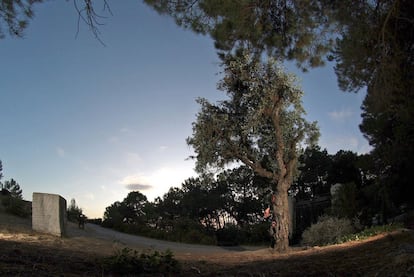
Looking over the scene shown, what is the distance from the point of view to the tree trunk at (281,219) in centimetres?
1149

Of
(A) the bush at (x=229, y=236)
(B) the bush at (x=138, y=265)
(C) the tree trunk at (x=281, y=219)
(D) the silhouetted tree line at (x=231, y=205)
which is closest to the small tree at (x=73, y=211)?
(D) the silhouetted tree line at (x=231, y=205)

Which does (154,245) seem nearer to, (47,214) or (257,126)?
(47,214)

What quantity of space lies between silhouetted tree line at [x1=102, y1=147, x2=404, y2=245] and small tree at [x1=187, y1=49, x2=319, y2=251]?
4910 millimetres

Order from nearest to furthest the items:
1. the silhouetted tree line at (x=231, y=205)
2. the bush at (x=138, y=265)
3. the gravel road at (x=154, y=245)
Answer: the bush at (x=138, y=265), the gravel road at (x=154, y=245), the silhouetted tree line at (x=231, y=205)

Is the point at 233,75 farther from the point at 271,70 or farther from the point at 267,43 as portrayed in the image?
the point at 267,43

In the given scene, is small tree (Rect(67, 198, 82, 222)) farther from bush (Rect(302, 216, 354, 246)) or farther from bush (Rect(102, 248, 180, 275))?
bush (Rect(102, 248, 180, 275))

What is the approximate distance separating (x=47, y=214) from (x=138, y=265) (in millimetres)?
7014

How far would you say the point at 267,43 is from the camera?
23.6ft

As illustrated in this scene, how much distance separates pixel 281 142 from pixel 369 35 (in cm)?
573

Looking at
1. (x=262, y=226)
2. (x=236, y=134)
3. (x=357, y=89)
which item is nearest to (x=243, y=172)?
A: (x=262, y=226)

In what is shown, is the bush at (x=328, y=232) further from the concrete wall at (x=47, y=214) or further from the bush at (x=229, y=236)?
the concrete wall at (x=47, y=214)

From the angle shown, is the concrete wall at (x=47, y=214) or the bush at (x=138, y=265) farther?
the concrete wall at (x=47, y=214)

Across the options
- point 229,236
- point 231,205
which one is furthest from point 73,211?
point 231,205

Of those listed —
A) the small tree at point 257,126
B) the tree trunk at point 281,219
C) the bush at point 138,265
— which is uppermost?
the small tree at point 257,126
